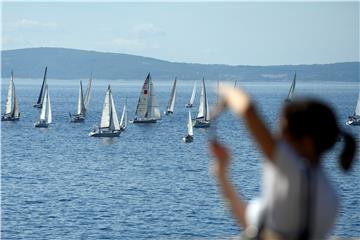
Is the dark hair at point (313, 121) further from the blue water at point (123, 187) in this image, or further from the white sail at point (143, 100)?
the white sail at point (143, 100)

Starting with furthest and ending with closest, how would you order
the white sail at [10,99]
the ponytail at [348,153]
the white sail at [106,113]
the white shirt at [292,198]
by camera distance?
the white sail at [10,99] → the white sail at [106,113] → the ponytail at [348,153] → the white shirt at [292,198]

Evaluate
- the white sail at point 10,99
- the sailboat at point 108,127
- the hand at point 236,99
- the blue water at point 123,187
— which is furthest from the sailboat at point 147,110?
the hand at point 236,99

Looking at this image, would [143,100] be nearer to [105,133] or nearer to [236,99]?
[105,133]

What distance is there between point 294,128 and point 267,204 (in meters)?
0.29

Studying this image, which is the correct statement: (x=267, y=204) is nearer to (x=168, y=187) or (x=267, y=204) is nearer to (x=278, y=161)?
(x=278, y=161)

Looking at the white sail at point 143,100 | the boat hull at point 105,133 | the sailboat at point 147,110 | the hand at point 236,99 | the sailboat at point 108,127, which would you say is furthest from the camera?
the sailboat at point 147,110

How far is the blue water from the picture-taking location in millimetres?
32656

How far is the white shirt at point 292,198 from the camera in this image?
117 inches

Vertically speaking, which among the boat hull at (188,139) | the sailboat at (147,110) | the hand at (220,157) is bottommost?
the boat hull at (188,139)

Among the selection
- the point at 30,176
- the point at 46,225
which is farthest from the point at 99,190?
the point at 46,225

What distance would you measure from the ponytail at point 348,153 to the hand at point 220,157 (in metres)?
0.50

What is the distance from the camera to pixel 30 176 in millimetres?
50094

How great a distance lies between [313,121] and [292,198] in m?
0.29

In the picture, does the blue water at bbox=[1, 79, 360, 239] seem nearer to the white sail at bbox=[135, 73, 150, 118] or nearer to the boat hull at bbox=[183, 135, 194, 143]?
the boat hull at bbox=[183, 135, 194, 143]
